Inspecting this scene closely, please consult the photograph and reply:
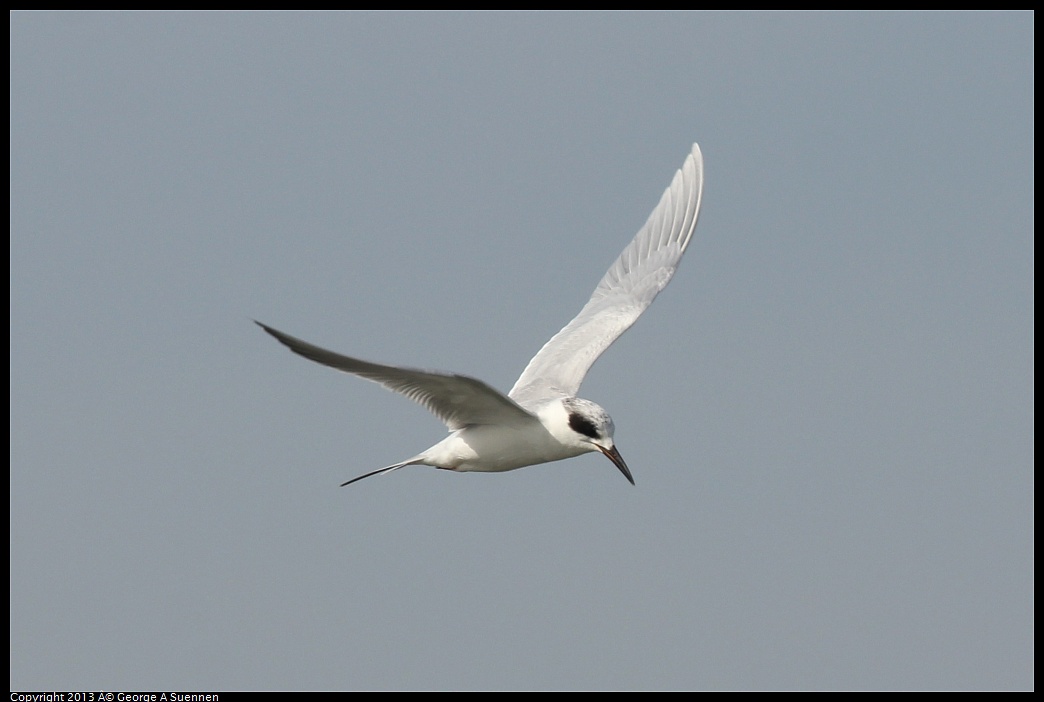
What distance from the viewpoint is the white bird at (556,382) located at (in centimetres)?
1013

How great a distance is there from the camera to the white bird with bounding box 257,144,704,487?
1013 cm

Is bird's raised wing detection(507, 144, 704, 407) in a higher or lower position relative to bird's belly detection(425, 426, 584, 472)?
higher

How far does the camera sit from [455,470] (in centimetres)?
1143

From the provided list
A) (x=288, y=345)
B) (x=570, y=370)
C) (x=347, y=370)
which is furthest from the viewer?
(x=570, y=370)

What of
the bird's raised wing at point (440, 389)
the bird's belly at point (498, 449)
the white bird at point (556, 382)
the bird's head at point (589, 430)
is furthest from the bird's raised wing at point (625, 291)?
the bird's raised wing at point (440, 389)

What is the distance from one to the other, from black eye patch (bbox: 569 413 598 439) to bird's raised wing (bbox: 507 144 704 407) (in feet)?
Answer: 5.07

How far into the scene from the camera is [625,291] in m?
14.9

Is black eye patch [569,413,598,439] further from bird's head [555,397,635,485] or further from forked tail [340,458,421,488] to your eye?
forked tail [340,458,421,488]

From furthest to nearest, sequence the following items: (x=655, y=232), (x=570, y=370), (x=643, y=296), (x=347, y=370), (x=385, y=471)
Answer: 1. (x=655, y=232)
2. (x=643, y=296)
3. (x=570, y=370)
4. (x=385, y=471)
5. (x=347, y=370)

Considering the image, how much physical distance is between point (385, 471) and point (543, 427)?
148 centimetres

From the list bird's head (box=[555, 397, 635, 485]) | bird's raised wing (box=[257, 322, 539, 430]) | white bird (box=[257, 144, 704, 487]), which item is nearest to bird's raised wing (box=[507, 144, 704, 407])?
white bird (box=[257, 144, 704, 487])
